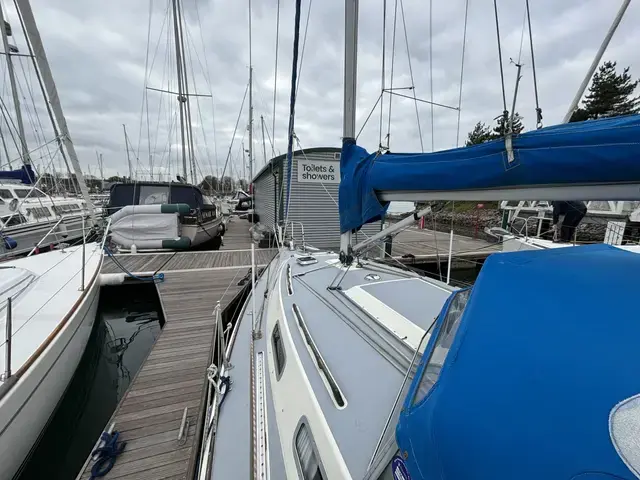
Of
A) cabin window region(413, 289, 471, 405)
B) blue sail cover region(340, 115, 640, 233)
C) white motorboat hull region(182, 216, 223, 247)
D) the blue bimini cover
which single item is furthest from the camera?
white motorboat hull region(182, 216, 223, 247)

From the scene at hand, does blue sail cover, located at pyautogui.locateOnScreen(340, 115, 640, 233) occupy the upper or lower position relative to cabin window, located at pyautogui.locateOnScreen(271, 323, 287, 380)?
upper

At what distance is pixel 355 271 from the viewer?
2992 mm

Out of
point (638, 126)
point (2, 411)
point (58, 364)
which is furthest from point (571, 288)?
point (58, 364)

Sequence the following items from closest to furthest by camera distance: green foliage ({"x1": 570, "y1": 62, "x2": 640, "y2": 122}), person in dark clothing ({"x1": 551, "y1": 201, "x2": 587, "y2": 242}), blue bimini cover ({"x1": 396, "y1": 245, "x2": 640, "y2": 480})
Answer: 1. blue bimini cover ({"x1": 396, "y1": 245, "x2": 640, "y2": 480})
2. person in dark clothing ({"x1": 551, "y1": 201, "x2": 587, "y2": 242})
3. green foliage ({"x1": 570, "y1": 62, "x2": 640, "y2": 122})

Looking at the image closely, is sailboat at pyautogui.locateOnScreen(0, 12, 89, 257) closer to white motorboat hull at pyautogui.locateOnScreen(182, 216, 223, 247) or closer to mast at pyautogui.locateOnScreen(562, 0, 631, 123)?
white motorboat hull at pyautogui.locateOnScreen(182, 216, 223, 247)

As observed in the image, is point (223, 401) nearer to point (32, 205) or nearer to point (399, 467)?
point (399, 467)

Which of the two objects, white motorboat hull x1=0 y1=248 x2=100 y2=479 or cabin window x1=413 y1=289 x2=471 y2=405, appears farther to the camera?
white motorboat hull x1=0 y1=248 x2=100 y2=479

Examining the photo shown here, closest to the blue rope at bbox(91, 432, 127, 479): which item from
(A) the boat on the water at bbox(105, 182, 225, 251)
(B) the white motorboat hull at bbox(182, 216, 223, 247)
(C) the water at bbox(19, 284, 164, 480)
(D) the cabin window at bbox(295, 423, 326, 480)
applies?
(C) the water at bbox(19, 284, 164, 480)

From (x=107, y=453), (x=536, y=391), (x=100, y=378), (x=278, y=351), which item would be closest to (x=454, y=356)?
(x=536, y=391)

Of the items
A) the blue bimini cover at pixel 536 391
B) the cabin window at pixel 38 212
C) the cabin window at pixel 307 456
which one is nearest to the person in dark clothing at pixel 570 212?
the blue bimini cover at pixel 536 391

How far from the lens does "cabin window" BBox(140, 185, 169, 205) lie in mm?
10781

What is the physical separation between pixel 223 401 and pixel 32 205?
13.8m

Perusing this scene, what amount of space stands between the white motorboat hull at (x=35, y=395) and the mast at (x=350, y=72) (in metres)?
2.95

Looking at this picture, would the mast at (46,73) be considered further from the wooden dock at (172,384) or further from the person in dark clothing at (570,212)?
the person in dark clothing at (570,212)
